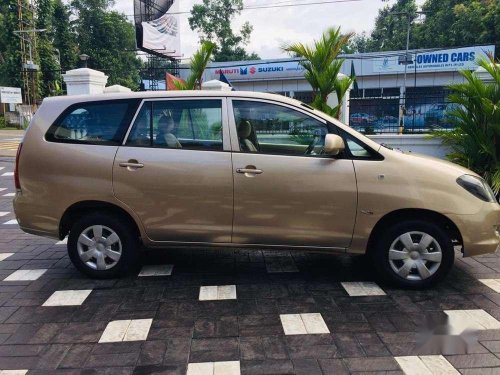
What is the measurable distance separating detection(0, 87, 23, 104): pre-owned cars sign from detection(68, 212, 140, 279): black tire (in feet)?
113

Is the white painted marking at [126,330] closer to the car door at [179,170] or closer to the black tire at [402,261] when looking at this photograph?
the car door at [179,170]

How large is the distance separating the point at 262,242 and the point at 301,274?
685 millimetres

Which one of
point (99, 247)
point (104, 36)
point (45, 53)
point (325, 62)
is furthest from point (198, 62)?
point (104, 36)

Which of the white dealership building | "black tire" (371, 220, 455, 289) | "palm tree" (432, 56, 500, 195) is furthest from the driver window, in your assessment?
the white dealership building

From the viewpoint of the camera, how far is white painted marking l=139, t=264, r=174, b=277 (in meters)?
4.43

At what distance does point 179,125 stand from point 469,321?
294 centimetres

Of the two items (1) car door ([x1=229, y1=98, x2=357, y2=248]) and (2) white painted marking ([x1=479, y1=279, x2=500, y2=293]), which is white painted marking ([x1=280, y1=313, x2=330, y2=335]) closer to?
(1) car door ([x1=229, y1=98, x2=357, y2=248])

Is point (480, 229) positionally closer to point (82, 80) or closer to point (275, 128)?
point (275, 128)

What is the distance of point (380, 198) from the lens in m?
3.77

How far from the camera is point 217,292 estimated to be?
394 cm

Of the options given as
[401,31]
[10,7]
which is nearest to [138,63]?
[10,7]

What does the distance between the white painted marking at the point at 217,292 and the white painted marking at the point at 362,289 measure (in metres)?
1.06

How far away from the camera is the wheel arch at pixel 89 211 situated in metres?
4.09

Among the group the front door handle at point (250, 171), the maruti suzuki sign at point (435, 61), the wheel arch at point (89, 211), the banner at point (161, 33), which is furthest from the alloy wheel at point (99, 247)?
the maruti suzuki sign at point (435, 61)
